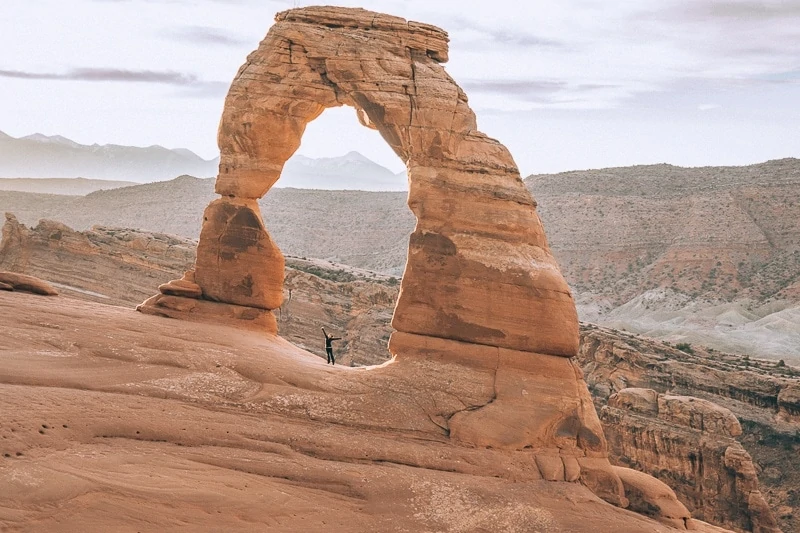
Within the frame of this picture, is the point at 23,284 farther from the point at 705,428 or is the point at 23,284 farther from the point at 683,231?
the point at 683,231

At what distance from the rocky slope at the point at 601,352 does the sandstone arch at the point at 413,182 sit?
10.9 meters

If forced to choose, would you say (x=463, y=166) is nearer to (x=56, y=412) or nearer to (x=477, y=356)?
(x=477, y=356)

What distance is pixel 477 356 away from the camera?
19047 mm

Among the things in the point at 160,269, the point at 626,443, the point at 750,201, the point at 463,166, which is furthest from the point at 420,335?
the point at 750,201

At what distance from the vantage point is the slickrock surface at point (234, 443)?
14052mm

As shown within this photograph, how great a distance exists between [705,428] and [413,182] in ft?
42.2

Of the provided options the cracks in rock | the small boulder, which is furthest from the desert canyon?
the small boulder

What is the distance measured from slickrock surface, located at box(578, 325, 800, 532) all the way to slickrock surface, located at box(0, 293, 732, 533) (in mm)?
7507

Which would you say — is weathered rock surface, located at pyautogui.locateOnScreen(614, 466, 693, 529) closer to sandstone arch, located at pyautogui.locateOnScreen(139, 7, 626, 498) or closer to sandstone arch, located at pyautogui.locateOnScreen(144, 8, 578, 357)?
sandstone arch, located at pyautogui.locateOnScreen(139, 7, 626, 498)

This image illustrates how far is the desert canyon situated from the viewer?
14.8 metres

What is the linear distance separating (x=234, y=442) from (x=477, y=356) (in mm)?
5316

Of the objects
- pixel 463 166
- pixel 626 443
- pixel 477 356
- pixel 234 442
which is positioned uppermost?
pixel 463 166

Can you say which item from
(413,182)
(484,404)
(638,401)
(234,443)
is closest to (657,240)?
(638,401)

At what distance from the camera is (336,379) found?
60.6 ft
